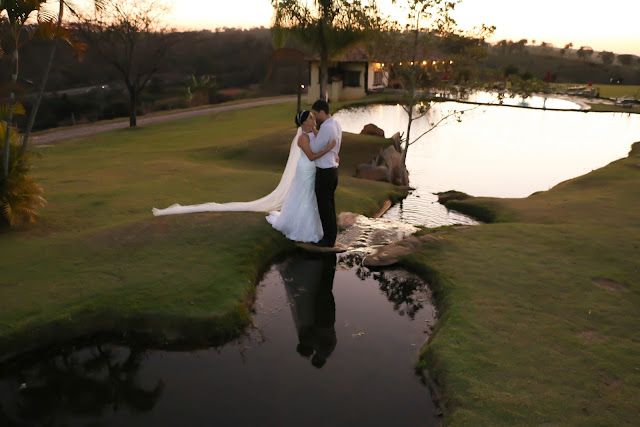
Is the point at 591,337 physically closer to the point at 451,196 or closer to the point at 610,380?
the point at 610,380

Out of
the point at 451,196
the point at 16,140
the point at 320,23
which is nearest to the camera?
the point at 16,140

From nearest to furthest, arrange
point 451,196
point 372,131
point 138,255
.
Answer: point 138,255 → point 451,196 → point 372,131

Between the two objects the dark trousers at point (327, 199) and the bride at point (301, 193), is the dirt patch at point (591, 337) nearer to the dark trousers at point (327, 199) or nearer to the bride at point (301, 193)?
the dark trousers at point (327, 199)

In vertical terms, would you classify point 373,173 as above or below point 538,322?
below

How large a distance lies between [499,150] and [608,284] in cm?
2248

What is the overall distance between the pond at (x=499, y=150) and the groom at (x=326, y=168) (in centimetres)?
600

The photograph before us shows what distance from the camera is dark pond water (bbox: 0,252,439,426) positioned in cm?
601

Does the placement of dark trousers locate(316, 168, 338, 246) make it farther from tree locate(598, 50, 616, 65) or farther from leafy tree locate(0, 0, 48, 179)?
tree locate(598, 50, 616, 65)

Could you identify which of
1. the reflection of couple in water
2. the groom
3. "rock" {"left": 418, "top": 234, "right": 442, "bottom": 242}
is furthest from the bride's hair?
"rock" {"left": 418, "top": 234, "right": 442, "bottom": 242}

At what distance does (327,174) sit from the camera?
10594mm

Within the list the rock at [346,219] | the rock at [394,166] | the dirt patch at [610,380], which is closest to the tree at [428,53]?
the rock at [394,166]

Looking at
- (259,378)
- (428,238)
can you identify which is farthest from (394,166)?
(259,378)

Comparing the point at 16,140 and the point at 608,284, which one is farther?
the point at 16,140

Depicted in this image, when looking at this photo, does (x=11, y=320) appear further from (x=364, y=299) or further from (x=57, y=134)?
(x=57, y=134)
